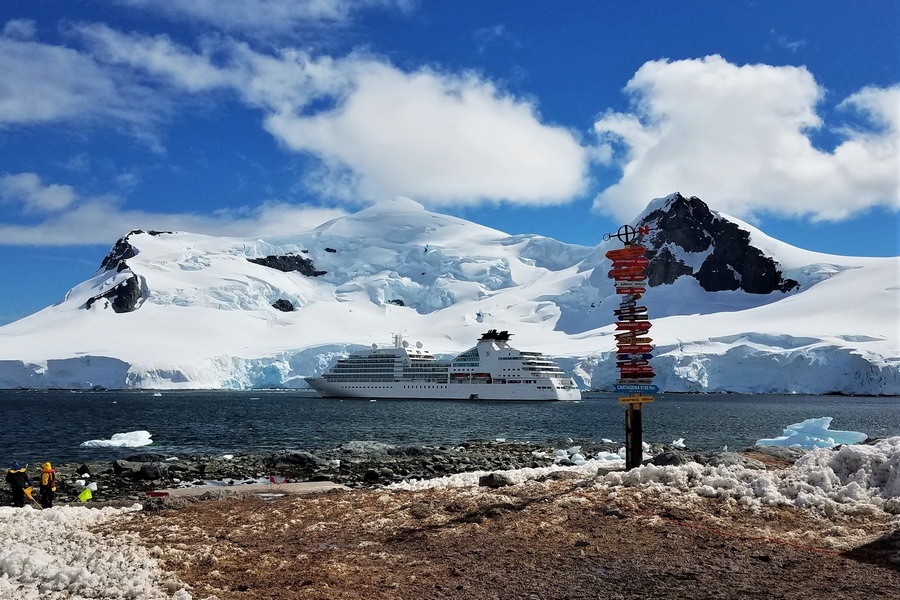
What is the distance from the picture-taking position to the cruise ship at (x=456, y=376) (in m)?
90.7

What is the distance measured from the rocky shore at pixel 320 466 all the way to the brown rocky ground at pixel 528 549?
15.9 ft

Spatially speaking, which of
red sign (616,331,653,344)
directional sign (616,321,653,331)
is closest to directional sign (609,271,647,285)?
directional sign (616,321,653,331)

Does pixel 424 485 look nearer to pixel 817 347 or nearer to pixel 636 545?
pixel 636 545

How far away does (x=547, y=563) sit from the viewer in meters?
8.63

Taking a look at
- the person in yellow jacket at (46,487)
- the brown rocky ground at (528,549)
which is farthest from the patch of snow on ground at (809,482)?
the person in yellow jacket at (46,487)

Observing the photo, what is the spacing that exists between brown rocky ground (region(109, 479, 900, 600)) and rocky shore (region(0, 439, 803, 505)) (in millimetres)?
4846

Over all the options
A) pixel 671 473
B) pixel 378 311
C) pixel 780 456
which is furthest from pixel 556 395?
pixel 378 311

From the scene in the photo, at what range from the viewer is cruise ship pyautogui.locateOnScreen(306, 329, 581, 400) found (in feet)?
298

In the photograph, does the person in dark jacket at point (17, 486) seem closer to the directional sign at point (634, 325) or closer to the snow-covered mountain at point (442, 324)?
the directional sign at point (634, 325)

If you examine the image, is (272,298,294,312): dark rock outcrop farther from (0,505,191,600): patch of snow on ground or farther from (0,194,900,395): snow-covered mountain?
(0,505,191,600): patch of snow on ground

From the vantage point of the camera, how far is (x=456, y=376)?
3654 inches

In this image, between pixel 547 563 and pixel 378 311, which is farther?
pixel 378 311

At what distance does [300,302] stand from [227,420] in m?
143

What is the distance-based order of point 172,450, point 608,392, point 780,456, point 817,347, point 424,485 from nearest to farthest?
point 424,485 → point 780,456 → point 172,450 → point 817,347 → point 608,392
